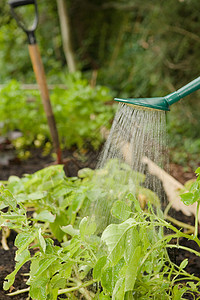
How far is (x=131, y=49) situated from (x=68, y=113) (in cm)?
238

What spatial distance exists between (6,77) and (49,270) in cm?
623

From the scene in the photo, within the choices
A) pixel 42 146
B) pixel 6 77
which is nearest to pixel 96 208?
pixel 42 146

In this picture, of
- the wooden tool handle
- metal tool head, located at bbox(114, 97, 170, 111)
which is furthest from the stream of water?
the wooden tool handle

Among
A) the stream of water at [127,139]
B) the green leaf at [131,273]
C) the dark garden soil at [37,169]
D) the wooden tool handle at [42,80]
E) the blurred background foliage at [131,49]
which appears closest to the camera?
the green leaf at [131,273]

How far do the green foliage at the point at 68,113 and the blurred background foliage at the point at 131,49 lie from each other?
76cm

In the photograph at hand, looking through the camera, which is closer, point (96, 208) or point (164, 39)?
point (96, 208)

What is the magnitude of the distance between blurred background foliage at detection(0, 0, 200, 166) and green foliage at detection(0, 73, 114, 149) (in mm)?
761

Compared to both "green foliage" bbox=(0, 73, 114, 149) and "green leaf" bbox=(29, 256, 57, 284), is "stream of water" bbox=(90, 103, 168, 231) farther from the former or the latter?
"green foliage" bbox=(0, 73, 114, 149)

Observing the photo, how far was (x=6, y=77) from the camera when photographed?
6.59 metres

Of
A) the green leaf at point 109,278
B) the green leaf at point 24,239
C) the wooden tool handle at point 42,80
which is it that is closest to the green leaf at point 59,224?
the green leaf at point 24,239

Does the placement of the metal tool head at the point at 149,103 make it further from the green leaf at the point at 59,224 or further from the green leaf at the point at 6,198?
the green leaf at the point at 59,224

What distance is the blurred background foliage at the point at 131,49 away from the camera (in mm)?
3105

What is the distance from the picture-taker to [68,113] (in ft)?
8.17

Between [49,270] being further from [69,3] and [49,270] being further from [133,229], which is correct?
[69,3]
